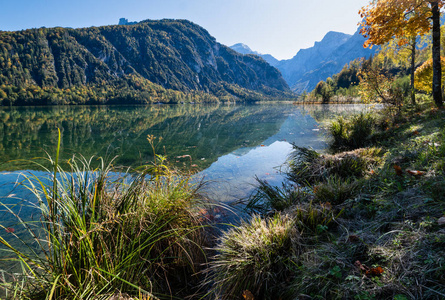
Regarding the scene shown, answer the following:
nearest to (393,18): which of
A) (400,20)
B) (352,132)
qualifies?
(400,20)

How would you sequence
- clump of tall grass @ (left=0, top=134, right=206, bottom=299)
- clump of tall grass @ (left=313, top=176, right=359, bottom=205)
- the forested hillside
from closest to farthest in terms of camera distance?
clump of tall grass @ (left=0, top=134, right=206, bottom=299) < clump of tall grass @ (left=313, top=176, right=359, bottom=205) < the forested hillside

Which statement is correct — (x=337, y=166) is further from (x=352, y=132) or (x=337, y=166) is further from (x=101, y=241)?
(x=101, y=241)

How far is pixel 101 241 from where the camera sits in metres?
1.79

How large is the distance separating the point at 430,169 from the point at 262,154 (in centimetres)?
617

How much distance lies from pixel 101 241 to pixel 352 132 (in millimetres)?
8338

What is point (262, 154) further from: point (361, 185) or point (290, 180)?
point (361, 185)

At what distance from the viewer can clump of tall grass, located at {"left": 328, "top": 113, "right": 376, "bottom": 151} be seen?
296 inches

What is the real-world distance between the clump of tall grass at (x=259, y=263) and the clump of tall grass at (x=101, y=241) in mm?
469

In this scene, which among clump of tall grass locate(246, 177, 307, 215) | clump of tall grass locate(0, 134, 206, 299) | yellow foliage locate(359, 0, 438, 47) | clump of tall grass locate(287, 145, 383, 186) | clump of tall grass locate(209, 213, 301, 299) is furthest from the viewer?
yellow foliage locate(359, 0, 438, 47)

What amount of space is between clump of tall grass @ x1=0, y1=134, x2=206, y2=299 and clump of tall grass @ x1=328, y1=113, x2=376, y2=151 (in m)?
6.79

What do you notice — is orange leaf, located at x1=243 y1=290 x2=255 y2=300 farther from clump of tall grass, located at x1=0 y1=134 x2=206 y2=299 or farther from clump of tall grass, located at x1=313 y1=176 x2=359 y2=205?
clump of tall grass, located at x1=313 y1=176 x2=359 y2=205

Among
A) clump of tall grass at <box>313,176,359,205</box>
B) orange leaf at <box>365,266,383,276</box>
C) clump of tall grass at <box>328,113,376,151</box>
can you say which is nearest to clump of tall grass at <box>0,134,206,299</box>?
orange leaf at <box>365,266,383,276</box>

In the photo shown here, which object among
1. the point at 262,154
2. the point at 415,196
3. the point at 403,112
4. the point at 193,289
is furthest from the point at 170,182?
the point at 403,112

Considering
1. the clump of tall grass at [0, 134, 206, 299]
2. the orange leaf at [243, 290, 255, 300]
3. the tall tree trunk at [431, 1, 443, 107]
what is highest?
the tall tree trunk at [431, 1, 443, 107]
